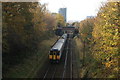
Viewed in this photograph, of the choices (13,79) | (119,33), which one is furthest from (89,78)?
(119,33)

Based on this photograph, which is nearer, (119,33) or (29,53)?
(119,33)

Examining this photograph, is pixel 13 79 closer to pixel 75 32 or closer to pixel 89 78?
pixel 89 78

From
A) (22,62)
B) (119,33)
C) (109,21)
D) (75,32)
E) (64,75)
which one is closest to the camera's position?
(119,33)

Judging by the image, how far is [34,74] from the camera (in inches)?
625

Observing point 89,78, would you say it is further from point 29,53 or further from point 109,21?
point 29,53

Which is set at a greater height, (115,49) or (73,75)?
(115,49)

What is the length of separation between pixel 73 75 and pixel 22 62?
5.45 metres

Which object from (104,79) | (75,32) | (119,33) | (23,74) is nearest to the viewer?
Answer: (119,33)

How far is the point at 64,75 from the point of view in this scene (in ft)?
54.4

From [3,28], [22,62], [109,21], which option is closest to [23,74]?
[22,62]

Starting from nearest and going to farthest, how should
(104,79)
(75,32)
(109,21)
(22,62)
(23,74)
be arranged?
1. (109,21)
2. (104,79)
3. (23,74)
4. (22,62)
5. (75,32)

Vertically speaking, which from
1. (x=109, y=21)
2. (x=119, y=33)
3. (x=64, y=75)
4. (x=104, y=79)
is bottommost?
(x=64, y=75)

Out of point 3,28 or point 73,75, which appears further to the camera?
point 73,75

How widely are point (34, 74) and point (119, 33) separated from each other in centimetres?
1024
